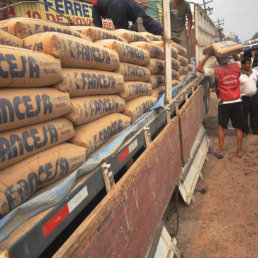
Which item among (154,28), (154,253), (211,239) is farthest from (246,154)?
(154,253)

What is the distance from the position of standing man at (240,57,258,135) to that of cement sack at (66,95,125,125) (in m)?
4.80

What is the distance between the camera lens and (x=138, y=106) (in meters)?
2.28

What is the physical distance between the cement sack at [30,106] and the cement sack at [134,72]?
933mm

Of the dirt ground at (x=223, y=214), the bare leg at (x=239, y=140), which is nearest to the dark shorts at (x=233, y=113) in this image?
the bare leg at (x=239, y=140)

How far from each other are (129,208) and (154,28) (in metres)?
3.65

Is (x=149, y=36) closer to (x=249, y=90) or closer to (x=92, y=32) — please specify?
(x=92, y=32)

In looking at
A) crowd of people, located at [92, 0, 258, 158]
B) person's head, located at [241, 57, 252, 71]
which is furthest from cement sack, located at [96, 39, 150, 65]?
person's head, located at [241, 57, 252, 71]

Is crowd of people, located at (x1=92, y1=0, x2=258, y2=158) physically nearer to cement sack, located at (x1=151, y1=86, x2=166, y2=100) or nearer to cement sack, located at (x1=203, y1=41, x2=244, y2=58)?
cement sack, located at (x1=203, y1=41, x2=244, y2=58)

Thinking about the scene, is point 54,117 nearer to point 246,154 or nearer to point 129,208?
point 129,208

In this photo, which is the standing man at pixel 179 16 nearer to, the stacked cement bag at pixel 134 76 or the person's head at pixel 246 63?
the person's head at pixel 246 63

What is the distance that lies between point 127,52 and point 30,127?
56.3 inches

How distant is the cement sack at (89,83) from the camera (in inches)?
57.2

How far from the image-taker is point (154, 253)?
6.76 ft

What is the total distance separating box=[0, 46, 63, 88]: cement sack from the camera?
1.02m
